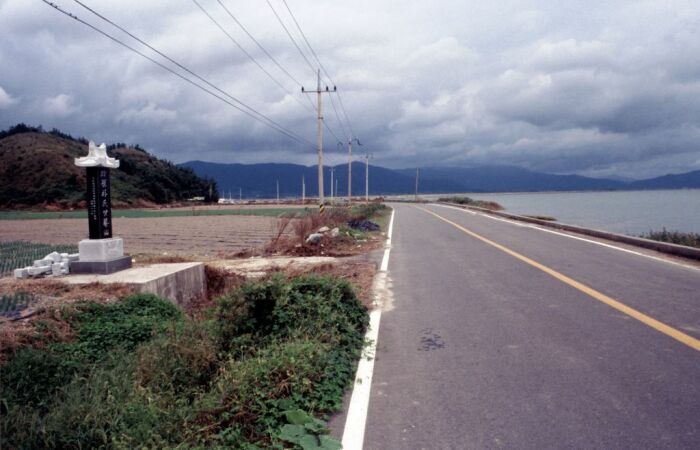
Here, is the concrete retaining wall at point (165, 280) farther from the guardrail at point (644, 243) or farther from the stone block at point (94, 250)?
the guardrail at point (644, 243)

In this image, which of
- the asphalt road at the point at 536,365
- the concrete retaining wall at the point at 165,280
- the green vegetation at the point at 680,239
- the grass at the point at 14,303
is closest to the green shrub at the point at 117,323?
the grass at the point at 14,303

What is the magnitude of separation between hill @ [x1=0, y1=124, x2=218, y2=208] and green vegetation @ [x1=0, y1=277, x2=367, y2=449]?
244ft

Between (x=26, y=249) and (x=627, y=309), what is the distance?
59.6 ft

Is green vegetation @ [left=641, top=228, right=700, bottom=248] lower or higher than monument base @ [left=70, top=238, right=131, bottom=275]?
lower

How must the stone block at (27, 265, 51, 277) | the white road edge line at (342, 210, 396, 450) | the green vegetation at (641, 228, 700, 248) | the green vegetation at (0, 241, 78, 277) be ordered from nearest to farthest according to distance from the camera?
1. the white road edge line at (342, 210, 396, 450)
2. the stone block at (27, 265, 51, 277)
3. the green vegetation at (0, 241, 78, 277)
4. the green vegetation at (641, 228, 700, 248)

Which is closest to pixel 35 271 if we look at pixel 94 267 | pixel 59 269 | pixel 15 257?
pixel 59 269

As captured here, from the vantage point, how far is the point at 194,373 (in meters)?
5.13

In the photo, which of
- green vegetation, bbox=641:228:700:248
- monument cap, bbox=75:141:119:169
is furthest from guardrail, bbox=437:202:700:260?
monument cap, bbox=75:141:119:169

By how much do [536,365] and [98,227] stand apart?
26.1 ft

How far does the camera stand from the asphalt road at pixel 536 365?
371 cm

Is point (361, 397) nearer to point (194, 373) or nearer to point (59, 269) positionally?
point (194, 373)

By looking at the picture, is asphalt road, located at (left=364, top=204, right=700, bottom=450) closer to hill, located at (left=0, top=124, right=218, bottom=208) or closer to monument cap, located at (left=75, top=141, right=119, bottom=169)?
monument cap, located at (left=75, top=141, right=119, bottom=169)

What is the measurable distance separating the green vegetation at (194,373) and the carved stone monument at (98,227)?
2.30 meters

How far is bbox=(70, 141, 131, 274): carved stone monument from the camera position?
366 inches
